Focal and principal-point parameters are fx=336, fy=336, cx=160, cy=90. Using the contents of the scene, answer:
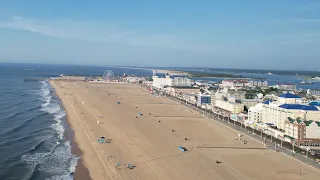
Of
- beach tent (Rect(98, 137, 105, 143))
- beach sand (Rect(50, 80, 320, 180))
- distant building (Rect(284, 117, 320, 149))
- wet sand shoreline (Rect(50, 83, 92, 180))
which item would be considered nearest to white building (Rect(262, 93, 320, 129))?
distant building (Rect(284, 117, 320, 149))

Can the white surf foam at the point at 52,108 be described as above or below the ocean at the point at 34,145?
above

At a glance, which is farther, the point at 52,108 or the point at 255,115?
the point at 52,108

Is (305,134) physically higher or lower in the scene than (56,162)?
higher

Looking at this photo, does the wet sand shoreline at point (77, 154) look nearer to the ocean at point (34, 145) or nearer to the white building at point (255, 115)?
the ocean at point (34, 145)

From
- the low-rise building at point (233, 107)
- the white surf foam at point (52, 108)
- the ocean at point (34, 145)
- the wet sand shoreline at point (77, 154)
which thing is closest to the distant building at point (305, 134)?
the low-rise building at point (233, 107)

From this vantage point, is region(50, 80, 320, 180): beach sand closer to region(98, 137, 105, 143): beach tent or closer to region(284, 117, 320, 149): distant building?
region(98, 137, 105, 143): beach tent

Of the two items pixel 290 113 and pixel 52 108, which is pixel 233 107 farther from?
pixel 52 108

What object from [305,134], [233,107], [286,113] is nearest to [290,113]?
[286,113]
